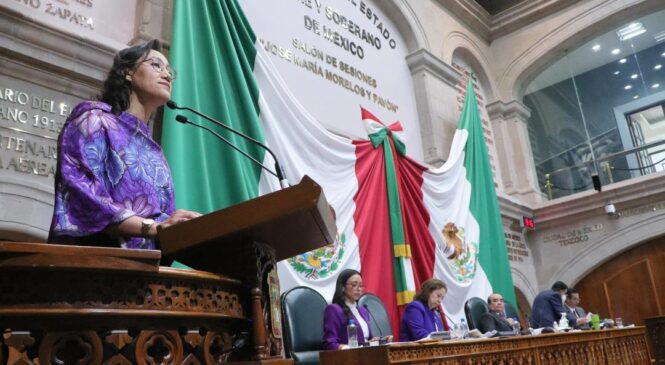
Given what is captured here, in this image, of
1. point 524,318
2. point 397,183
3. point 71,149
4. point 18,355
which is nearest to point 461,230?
point 397,183

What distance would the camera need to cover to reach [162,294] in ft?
2.83

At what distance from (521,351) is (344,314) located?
1.01 meters

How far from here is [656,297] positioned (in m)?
7.15

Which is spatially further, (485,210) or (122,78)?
(485,210)

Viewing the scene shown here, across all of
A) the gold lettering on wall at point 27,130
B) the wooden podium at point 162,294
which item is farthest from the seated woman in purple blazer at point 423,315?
the wooden podium at point 162,294

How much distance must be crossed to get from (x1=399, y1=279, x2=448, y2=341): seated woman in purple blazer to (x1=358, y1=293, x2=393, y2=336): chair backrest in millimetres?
127

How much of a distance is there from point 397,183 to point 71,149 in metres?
3.81

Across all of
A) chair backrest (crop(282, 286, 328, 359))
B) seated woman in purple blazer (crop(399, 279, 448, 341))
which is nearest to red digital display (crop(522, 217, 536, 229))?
seated woman in purple blazer (crop(399, 279, 448, 341))

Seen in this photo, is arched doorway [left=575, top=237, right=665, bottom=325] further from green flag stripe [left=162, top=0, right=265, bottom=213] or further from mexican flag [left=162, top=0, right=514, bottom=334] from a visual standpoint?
green flag stripe [left=162, top=0, right=265, bottom=213]

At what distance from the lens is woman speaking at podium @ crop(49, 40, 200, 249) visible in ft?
3.59

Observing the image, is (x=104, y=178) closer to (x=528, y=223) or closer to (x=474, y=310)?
(x=474, y=310)

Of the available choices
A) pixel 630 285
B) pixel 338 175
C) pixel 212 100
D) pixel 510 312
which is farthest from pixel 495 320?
pixel 630 285

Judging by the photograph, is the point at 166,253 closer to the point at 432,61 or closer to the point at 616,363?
the point at 616,363

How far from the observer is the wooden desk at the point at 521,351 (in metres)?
2.22
